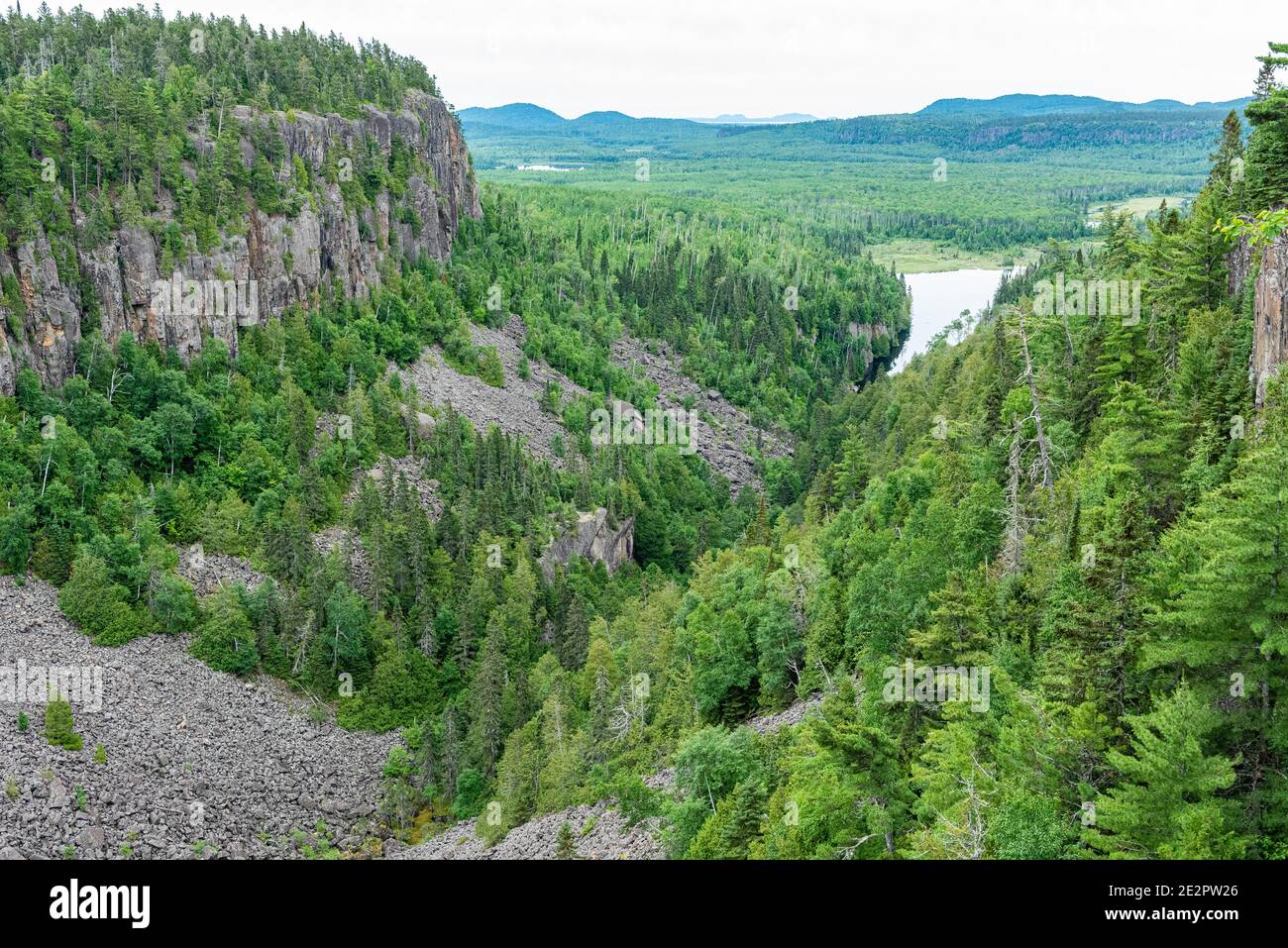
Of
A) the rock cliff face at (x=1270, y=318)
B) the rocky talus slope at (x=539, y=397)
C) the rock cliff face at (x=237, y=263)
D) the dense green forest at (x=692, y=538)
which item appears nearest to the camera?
the dense green forest at (x=692, y=538)

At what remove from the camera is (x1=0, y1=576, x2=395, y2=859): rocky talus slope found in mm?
67938

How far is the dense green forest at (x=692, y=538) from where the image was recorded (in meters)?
29.8

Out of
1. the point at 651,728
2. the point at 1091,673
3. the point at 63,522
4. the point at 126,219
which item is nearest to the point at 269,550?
the point at 63,522

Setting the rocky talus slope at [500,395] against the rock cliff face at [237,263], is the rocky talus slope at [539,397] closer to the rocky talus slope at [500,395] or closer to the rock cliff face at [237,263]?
the rocky talus slope at [500,395]

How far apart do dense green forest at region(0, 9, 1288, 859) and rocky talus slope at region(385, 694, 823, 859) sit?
4.02 ft

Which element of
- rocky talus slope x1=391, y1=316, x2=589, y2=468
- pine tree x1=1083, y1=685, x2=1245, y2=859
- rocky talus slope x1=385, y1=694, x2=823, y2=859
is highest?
pine tree x1=1083, y1=685, x2=1245, y2=859

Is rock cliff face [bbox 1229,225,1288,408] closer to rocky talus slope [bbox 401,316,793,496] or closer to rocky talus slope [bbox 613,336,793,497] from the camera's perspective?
rocky talus slope [bbox 401,316,793,496]

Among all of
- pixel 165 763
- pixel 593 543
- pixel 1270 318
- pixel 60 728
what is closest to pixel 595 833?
pixel 165 763

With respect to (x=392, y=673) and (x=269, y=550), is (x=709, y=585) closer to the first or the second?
(x=392, y=673)

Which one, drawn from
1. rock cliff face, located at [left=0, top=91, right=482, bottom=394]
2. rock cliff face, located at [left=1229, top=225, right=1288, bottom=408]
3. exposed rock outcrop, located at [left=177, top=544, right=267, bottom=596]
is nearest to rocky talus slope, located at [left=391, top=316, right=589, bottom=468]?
rock cliff face, located at [left=0, top=91, right=482, bottom=394]

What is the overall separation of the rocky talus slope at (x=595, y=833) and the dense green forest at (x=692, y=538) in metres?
1.22

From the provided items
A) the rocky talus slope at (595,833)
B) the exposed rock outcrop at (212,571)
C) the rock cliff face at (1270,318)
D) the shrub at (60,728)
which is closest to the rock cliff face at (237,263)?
the exposed rock outcrop at (212,571)

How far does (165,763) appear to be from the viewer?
7625cm
